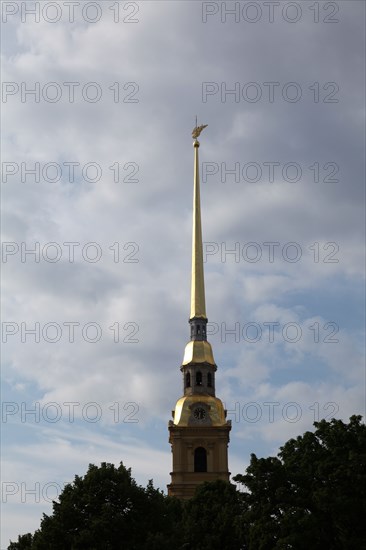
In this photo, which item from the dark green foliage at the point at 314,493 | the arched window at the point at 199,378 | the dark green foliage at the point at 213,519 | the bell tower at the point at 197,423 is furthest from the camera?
the arched window at the point at 199,378

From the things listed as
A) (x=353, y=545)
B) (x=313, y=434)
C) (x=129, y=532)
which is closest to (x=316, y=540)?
(x=353, y=545)

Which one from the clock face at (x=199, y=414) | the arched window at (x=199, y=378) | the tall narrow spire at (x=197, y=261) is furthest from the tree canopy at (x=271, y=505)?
the tall narrow spire at (x=197, y=261)

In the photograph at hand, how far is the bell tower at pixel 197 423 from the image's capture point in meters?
115

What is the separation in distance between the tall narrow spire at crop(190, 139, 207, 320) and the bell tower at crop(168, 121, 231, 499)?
14 centimetres

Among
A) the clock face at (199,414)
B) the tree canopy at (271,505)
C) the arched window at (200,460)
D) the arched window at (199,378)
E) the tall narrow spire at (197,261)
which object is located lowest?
the tree canopy at (271,505)

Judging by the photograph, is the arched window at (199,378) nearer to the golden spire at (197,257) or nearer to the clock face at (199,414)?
the clock face at (199,414)

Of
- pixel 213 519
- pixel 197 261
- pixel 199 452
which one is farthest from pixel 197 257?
pixel 213 519

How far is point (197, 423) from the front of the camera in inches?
4646

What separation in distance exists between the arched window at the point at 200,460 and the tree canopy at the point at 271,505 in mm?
49190

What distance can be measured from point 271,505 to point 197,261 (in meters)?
72.4

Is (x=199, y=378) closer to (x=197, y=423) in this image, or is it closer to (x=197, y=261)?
(x=197, y=423)

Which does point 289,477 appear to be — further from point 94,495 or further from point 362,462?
point 94,495

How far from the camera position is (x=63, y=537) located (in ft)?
202

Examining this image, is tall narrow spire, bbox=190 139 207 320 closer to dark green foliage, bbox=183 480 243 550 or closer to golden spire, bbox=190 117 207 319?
golden spire, bbox=190 117 207 319
